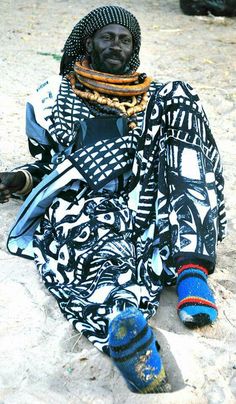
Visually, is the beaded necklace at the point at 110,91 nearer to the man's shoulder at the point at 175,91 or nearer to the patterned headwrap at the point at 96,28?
the patterned headwrap at the point at 96,28

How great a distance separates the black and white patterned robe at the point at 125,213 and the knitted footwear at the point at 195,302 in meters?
0.08

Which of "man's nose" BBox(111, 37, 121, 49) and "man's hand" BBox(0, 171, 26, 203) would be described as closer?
"man's hand" BBox(0, 171, 26, 203)

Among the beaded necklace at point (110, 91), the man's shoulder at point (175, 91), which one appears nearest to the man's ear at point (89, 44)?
the beaded necklace at point (110, 91)

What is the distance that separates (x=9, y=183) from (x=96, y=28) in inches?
36.6

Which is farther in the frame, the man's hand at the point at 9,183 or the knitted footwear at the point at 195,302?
the man's hand at the point at 9,183

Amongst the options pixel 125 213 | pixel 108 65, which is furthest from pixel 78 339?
pixel 108 65

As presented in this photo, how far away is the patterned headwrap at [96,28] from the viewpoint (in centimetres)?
359

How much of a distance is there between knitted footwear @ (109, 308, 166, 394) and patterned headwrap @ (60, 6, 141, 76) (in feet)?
5.67

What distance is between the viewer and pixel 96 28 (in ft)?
11.8

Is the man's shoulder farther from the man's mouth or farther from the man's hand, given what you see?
the man's hand

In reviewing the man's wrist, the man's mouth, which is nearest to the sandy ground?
the man's wrist

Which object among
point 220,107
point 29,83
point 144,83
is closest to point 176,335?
point 144,83

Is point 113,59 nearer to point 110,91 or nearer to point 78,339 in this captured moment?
point 110,91

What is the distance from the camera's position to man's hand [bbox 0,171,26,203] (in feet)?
11.2
